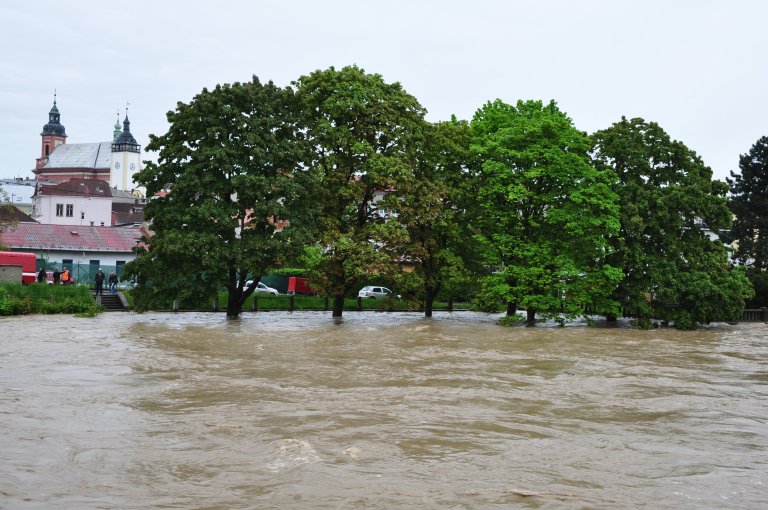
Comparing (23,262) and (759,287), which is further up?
(23,262)

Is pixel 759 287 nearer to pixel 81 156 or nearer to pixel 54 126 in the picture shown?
pixel 81 156

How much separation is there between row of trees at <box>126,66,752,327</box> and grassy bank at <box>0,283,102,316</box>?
5.88 m

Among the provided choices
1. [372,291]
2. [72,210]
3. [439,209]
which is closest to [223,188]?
[439,209]

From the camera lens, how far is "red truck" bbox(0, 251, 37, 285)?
47000 millimetres

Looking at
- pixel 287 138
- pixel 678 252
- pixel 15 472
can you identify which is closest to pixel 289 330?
pixel 287 138

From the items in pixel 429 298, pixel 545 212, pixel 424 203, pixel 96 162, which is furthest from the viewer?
pixel 96 162

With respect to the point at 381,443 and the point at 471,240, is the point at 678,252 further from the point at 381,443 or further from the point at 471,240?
the point at 381,443

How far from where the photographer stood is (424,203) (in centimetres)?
4012

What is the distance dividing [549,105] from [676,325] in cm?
1347

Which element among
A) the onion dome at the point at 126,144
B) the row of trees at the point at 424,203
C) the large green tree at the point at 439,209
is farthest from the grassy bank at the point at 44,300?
the onion dome at the point at 126,144

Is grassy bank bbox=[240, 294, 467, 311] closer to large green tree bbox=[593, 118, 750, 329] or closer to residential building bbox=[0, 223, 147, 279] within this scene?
large green tree bbox=[593, 118, 750, 329]

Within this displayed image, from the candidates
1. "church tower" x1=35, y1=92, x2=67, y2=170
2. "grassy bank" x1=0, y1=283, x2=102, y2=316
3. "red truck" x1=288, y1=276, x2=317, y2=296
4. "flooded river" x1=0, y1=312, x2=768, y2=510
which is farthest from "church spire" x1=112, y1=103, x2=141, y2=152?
"flooded river" x1=0, y1=312, x2=768, y2=510

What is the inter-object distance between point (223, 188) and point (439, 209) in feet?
36.2

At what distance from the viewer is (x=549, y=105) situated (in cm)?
4138
